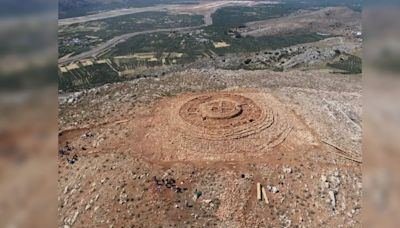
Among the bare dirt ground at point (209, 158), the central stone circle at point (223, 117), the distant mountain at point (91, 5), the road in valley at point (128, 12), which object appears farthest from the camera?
the distant mountain at point (91, 5)

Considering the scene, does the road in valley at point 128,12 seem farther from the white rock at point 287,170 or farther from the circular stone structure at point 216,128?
the white rock at point 287,170

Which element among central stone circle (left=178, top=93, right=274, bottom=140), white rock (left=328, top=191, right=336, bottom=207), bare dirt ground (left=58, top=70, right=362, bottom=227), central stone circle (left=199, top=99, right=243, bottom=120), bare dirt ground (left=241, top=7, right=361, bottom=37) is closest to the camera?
bare dirt ground (left=58, top=70, right=362, bottom=227)

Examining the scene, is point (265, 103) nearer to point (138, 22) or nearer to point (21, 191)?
point (21, 191)

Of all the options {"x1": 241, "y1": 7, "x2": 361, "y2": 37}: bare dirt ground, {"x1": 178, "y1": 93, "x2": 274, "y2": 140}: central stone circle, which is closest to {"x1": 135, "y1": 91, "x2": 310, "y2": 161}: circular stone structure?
{"x1": 178, "y1": 93, "x2": 274, "y2": 140}: central stone circle

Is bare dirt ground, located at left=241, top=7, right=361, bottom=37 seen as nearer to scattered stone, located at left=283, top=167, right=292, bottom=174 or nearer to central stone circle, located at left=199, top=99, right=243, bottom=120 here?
central stone circle, located at left=199, top=99, right=243, bottom=120

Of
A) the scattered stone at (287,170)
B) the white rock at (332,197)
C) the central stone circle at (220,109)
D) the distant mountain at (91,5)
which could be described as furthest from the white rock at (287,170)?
the distant mountain at (91,5)

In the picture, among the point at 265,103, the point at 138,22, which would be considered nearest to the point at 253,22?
the point at 138,22
